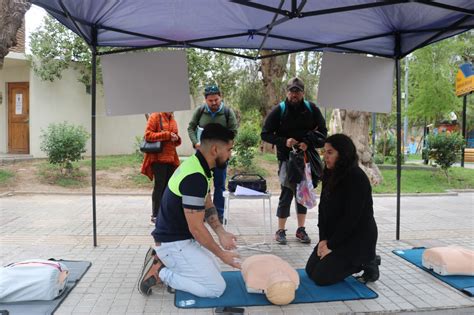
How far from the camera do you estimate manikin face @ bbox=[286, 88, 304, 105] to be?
16.1 ft

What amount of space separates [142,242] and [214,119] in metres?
1.96

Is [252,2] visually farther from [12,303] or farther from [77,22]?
[12,303]

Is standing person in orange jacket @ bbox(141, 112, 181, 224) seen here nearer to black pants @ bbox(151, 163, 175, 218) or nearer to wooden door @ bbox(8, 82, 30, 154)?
black pants @ bbox(151, 163, 175, 218)

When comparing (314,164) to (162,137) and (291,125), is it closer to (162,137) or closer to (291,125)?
(291,125)

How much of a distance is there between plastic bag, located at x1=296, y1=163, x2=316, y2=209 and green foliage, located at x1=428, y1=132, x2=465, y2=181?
25.8ft

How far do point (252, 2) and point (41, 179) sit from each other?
833cm

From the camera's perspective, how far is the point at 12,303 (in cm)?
330

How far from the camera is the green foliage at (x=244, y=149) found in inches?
437

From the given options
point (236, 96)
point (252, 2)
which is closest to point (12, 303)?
point (252, 2)

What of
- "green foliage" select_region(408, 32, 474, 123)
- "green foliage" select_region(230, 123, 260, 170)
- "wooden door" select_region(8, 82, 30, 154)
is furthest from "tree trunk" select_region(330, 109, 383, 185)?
"wooden door" select_region(8, 82, 30, 154)

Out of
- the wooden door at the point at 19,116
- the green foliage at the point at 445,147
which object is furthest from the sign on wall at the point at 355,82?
the wooden door at the point at 19,116

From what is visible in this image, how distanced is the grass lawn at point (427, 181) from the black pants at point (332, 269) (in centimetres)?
710

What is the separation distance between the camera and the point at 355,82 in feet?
18.0

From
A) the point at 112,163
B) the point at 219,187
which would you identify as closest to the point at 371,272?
the point at 219,187
